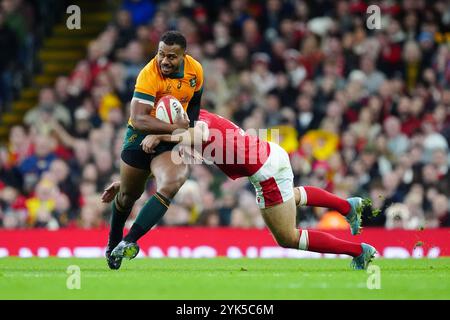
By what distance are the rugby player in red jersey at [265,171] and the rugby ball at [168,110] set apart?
0.17m

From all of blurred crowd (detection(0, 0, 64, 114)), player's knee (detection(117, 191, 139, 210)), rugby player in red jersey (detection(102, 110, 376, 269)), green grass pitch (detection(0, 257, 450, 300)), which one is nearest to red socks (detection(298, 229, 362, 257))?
rugby player in red jersey (detection(102, 110, 376, 269))

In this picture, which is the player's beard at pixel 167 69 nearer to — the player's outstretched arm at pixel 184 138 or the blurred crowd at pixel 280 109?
the player's outstretched arm at pixel 184 138

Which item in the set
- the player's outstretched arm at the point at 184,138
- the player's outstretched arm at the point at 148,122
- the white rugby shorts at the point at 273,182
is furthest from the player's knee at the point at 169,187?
the white rugby shorts at the point at 273,182

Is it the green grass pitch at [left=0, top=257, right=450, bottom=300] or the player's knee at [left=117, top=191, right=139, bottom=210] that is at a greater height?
the player's knee at [left=117, top=191, right=139, bottom=210]

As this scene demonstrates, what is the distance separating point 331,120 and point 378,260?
4081 millimetres

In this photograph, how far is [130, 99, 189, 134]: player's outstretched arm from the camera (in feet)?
35.1

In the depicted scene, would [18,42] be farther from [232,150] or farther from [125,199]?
[232,150]

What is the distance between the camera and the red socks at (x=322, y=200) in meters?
10.9

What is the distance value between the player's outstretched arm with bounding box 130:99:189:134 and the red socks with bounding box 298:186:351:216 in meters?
1.29

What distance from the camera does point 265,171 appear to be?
34.5 feet

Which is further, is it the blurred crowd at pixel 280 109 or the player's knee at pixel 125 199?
the blurred crowd at pixel 280 109

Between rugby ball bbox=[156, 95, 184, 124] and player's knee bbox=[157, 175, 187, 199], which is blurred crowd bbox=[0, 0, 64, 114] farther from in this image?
player's knee bbox=[157, 175, 187, 199]
